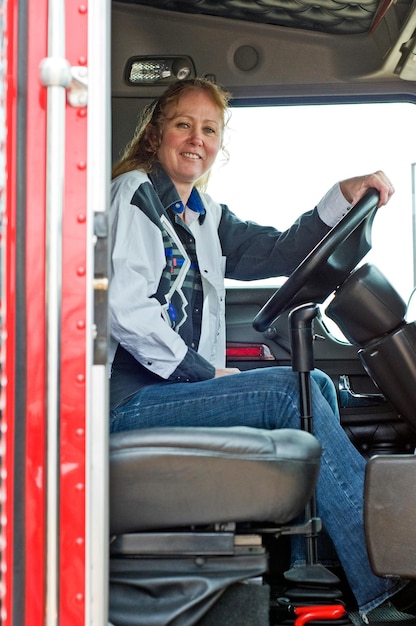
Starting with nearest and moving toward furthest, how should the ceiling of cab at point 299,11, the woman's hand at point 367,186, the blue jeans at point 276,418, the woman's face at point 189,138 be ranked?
the blue jeans at point 276,418 → the woman's hand at point 367,186 → the woman's face at point 189,138 → the ceiling of cab at point 299,11

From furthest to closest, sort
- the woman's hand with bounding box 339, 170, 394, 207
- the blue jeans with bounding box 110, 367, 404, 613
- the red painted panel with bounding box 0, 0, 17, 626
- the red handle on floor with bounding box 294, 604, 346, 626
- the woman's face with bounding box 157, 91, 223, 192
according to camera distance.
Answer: the woman's face with bounding box 157, 91, 223, 192, the woman's hand with bounding box 339, 170, 394, 207, the blue jeans with bounding box 110, 367, 404, 613, the red handle on floor with bounding box 294, 604, 346, 626, the red painted panel with bounding box 0, 0, 17, 626

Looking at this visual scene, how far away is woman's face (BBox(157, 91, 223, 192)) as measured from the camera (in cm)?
241

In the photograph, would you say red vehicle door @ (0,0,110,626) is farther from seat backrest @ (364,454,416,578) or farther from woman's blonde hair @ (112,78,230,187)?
woman's blonde hair @ (112,78,230,187)

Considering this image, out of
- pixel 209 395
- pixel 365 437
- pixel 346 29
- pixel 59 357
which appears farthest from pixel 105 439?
pixel 346 29

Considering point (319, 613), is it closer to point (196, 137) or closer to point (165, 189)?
point (165, 189)

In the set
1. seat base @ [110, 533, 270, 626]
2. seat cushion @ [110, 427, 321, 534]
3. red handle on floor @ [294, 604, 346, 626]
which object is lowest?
red handle on floor @ [294, 604, 346, 626]

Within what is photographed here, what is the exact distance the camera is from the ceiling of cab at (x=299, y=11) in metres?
2.56

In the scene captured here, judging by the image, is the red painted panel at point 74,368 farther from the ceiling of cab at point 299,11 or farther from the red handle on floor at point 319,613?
the ceiling of cab at point 299,11

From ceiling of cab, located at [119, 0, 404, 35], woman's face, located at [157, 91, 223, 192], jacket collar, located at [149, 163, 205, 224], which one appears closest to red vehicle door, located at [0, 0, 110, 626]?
jacket collar, located at [149, 163, 205, 224]

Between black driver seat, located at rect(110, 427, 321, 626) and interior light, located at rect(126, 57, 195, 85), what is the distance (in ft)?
5.00

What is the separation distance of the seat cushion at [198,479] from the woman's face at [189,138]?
3.63 ft

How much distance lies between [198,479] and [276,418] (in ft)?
1.73

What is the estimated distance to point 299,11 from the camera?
2.60m

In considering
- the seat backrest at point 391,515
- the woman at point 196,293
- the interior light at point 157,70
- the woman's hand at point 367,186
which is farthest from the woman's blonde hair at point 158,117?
the seat backrest at point 391,515
